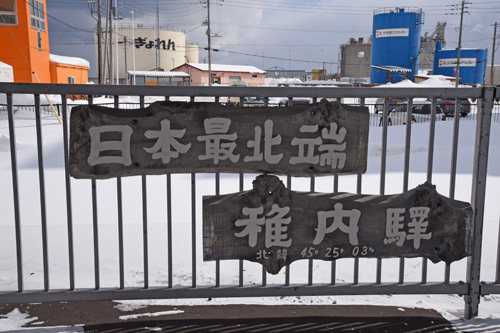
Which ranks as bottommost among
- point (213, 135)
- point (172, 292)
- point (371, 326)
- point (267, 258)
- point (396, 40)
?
point (371, 326)

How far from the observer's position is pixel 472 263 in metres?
3.08

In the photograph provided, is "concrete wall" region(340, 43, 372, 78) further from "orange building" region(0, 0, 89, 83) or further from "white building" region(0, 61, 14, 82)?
"white building" region(0, 61, 14, 82)

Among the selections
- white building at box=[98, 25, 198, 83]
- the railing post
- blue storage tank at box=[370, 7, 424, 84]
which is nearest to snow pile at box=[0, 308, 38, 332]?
the railing post

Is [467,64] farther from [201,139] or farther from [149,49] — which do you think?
[201,139]

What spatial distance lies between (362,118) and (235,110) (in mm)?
839

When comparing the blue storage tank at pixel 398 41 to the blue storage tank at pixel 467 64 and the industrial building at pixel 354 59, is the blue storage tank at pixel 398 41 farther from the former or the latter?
the industrial building at pixel 354 59

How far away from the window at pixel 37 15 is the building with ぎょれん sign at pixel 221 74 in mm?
31838

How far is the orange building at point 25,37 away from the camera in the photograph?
25.9 meters

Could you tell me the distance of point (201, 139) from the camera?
274 centimetres

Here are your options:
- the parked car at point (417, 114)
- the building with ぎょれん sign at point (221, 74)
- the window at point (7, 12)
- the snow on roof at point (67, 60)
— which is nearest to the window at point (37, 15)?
the window at point (7, 12)

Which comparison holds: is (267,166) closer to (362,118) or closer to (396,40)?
(362,118)

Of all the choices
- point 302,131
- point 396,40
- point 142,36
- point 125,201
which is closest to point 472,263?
point 302,131

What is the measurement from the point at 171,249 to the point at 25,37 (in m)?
28.1

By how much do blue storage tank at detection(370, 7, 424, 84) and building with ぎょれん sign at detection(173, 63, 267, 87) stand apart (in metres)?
19.2
